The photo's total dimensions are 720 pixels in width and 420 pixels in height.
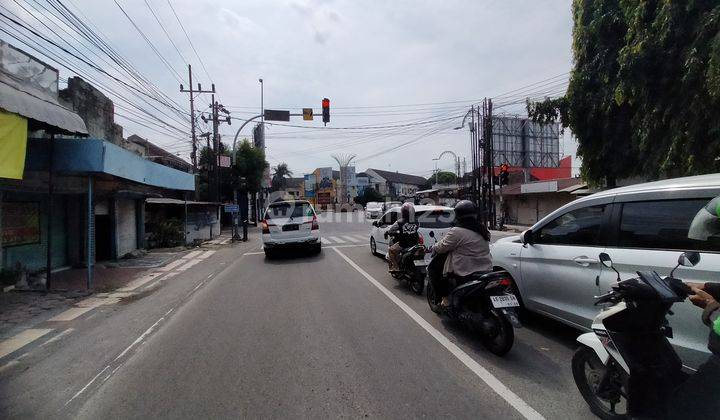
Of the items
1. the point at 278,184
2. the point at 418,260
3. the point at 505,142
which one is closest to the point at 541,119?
the point at 418,260

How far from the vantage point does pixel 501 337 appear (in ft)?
15.3

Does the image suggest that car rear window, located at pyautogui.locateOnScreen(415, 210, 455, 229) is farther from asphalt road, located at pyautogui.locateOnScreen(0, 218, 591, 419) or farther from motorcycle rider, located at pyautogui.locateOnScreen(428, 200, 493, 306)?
motorcycle rider, located at pyautogui.locateOnScreen(428, 200, 493, 306)

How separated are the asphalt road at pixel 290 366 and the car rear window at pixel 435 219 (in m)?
2.89

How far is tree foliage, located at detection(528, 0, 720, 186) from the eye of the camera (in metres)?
8.29

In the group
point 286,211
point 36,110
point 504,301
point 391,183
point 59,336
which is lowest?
point 59,336

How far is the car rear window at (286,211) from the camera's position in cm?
1380

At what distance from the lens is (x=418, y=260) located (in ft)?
25.9

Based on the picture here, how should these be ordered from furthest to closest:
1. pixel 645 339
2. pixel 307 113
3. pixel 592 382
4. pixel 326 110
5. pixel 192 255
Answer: pixel 307 113
pixel 326 110
pixel 192 255
pixel 592 382
pixel 645 339

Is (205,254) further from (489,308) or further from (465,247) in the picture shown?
(489,308)

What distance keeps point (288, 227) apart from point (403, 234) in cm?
581

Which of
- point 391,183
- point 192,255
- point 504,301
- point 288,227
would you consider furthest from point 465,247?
point 391,183

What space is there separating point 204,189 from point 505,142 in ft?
122

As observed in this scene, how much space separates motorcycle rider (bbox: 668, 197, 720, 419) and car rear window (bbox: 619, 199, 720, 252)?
64cm

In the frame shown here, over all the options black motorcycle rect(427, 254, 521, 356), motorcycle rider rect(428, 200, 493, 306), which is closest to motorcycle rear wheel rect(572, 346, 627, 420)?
black motorcycle rect(427, 254, 521, 356)
